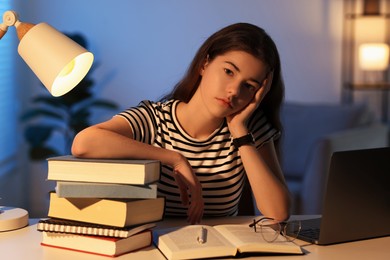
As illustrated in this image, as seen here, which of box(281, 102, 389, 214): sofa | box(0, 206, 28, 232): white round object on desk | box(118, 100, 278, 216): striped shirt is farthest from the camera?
box(281, 102, 389, 214): sofa

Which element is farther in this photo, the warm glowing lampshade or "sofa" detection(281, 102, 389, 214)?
the warm glowing lampshade

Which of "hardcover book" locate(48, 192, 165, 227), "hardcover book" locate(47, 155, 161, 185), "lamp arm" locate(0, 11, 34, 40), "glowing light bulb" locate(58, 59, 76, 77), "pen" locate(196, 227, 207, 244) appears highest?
"lamp arm" locate(0, 11, 34, 40)

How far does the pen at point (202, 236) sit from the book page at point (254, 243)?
5 cm

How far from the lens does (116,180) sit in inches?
55.9

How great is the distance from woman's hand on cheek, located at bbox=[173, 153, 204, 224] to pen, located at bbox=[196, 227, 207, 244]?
20cm

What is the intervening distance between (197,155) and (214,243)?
0.49 m

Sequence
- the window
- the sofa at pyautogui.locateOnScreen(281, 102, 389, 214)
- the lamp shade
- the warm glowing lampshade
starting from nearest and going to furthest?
the lamp shade
the sofa at pyautogui.locateOnScreen(281, 102, 389, 214)
the window
the warm glowing lampshade

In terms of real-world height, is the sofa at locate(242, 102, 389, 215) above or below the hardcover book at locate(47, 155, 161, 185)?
below

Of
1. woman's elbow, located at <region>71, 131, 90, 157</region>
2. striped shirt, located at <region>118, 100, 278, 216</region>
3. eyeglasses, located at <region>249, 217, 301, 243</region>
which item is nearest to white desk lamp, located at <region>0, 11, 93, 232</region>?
woman's elbow, located at <region>71, 131, 90, 157</region>

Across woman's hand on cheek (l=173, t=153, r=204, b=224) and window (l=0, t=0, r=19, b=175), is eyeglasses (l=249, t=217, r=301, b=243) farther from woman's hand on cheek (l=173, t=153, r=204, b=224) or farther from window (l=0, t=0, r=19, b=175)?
window (l=0, t=0, r=19, b=175)

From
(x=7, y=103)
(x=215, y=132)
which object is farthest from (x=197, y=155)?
(x=7, y=103)

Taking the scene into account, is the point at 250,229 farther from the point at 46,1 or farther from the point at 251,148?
the point at 46,1

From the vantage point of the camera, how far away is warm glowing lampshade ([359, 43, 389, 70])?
488 cm

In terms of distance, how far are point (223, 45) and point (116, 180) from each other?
0.58 meters
